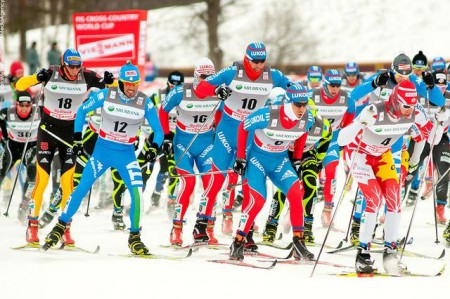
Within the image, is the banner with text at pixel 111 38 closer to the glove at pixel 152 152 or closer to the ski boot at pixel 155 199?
the ski boot at pixel 155 199

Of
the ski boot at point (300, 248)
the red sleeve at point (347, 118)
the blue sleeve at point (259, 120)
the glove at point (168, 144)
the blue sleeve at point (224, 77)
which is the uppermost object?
the blue sleeve at point (224, 77)

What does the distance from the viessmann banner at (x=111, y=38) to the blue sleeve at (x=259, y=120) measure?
9287 mm

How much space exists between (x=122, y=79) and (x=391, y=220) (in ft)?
10.5

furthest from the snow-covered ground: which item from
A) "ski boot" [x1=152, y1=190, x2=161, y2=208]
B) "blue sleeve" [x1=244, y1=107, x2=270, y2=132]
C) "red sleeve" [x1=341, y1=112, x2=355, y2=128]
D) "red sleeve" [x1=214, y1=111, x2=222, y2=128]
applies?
"ski boot" [x1=152, y1=190, x2=161, y2=208]

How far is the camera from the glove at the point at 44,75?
11461 millimetres

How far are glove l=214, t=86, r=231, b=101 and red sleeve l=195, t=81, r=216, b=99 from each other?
0.46 meters

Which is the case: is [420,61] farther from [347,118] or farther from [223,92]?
[223,92]

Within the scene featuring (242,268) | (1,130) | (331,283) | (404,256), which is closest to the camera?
(331,283)

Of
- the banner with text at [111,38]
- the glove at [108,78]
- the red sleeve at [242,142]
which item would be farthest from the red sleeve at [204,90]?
the banner with text at [111,38]

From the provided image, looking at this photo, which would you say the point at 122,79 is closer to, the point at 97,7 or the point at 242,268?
the point at 242,268

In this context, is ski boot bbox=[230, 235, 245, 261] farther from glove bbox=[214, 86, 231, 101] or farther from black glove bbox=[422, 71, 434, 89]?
black glove bbox=[422, 71, 434, 89]

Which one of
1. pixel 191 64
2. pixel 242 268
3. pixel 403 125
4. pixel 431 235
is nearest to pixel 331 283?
pixel 242 268

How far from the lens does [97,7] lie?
38656 mm

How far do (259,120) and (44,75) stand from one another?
2.89m
